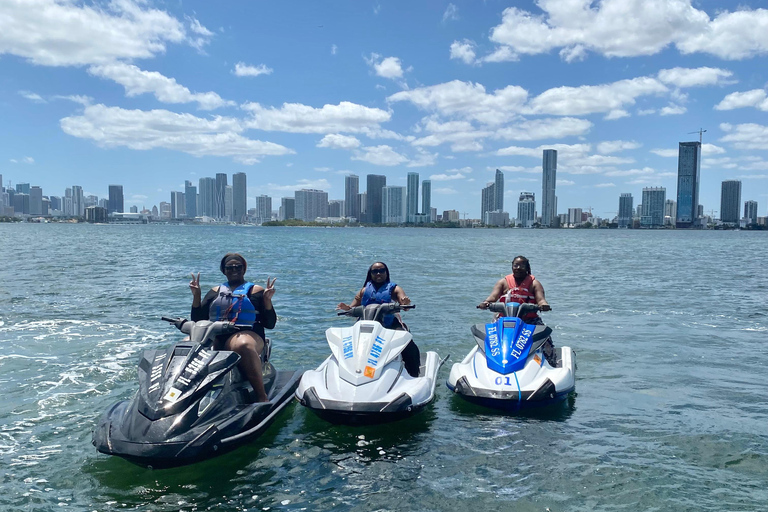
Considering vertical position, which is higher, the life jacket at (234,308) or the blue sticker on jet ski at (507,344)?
the life jacket at (234,308)

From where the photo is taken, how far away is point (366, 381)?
6.18 meters

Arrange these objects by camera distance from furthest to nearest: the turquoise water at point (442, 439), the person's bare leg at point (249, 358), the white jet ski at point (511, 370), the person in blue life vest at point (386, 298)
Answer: the person in blue life vest at point (386, 298) < the white jet ski at point (511, 370) < the person's bare leg at point (249, 358) < the turquoise water at point (442, 439)

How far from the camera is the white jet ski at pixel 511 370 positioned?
21.8 feet

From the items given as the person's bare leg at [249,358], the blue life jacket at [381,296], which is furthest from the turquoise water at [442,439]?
the blue life jacket at [381,296]

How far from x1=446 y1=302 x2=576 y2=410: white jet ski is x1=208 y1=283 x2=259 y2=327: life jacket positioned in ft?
8.55

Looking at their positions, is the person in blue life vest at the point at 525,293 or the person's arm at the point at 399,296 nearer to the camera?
the person's arm at the point at 399,296

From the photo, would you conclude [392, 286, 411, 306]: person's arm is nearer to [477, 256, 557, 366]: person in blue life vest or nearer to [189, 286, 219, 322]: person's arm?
[477, 256, 557, 366]: person in blue life vest

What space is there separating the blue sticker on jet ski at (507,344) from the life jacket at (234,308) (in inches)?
115

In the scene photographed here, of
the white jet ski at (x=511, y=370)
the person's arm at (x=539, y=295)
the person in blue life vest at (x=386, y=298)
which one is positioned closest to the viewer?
the white jet ski at (x=511, y=370)

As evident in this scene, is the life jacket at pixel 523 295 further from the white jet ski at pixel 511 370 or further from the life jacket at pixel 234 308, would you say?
the life jacket at pixel 234 308

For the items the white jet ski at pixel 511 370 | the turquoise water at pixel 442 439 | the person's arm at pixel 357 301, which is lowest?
the turquoise water at pixel 442 439

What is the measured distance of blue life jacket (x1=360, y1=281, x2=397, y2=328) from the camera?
7547mm

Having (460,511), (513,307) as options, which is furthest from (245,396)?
(513,307)

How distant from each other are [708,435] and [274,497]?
4859mm
